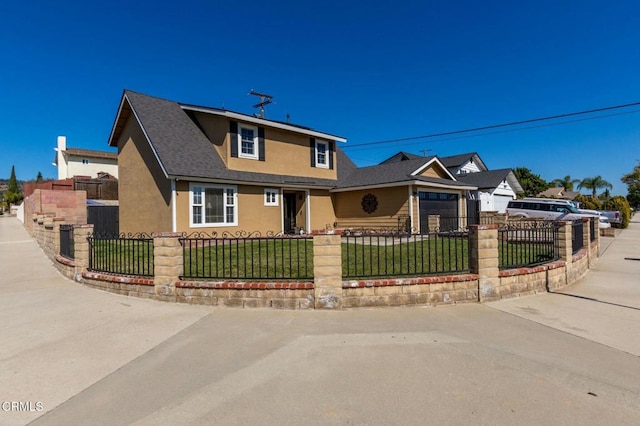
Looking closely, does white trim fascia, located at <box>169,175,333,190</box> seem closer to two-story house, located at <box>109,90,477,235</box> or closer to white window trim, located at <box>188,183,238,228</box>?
two-story house, located at <box>109,90,477,235</box>

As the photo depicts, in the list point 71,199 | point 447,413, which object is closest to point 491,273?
point 447,413

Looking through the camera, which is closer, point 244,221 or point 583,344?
point 583,344

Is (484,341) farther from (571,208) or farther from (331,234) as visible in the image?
(571,208)

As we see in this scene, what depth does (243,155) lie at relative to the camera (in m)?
14.8

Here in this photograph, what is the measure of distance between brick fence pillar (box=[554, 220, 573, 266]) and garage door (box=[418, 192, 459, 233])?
8051mm

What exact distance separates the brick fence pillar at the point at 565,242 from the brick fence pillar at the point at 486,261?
2.63 meters

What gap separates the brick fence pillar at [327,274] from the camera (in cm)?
571

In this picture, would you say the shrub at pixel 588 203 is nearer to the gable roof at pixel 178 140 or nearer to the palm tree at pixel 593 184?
the gable roof at pixel 178 140

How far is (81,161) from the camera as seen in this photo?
124ft

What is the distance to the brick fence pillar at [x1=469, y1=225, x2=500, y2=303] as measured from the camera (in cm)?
614

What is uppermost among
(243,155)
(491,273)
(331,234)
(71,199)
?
(243,155)

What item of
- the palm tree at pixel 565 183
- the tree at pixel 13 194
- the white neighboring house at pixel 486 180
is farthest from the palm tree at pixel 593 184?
the tree at pixel 13 194

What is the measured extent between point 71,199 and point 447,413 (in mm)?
24596

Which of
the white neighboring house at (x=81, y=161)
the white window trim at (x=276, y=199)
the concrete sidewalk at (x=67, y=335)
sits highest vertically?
the white neighboring house at (x=81, y=161)
